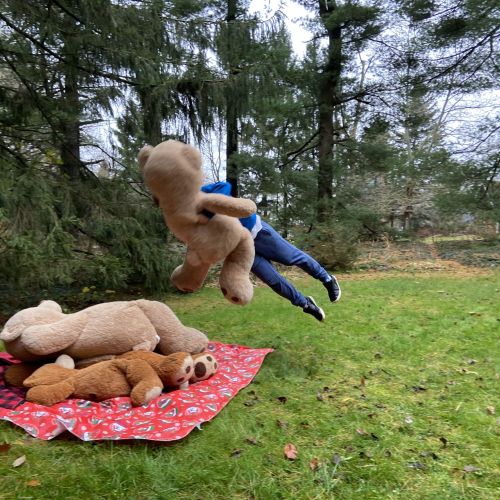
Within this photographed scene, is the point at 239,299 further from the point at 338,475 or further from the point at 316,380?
the point at 338,475

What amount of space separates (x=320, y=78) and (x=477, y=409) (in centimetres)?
1076

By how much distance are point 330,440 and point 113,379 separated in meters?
1.40

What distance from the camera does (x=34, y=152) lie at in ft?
18.4

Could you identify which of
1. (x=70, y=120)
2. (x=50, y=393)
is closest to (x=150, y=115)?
(x=70, y=120)

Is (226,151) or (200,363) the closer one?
(200,363)

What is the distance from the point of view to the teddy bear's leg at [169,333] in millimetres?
3182

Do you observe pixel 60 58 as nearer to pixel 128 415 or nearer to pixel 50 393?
pixel 50 393

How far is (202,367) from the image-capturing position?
2.97 m

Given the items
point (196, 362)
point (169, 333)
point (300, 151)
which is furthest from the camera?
point (300, 151)

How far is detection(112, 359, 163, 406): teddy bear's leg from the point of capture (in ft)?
8.34

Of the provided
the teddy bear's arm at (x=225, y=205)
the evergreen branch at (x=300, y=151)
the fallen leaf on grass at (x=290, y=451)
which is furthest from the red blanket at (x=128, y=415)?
the evergreen branch at (x=300, y=151)

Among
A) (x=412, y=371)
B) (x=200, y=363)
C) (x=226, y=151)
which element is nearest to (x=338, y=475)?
(x=200, y=363)

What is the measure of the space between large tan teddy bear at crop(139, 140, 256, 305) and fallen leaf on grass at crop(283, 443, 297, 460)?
90 cm

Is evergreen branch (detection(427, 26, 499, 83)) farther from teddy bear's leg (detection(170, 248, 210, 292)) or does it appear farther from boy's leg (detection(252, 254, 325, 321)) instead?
teddy bear's leg (detection(170, 248, 210, 292))
